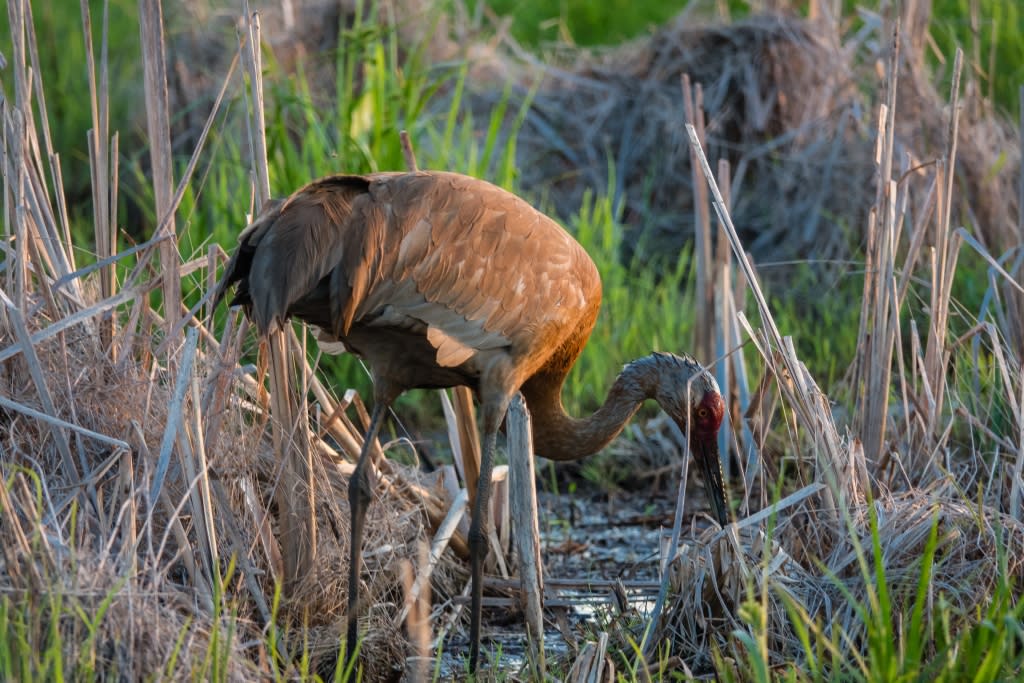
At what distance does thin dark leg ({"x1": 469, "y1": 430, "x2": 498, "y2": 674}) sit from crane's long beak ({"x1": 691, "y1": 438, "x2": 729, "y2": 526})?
2.41ft

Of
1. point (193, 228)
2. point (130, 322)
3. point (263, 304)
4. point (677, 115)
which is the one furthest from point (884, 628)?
point (677, 115)

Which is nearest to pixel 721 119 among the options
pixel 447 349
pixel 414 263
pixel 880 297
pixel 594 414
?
pixel 594 414

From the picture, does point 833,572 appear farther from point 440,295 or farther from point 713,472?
point 440,295

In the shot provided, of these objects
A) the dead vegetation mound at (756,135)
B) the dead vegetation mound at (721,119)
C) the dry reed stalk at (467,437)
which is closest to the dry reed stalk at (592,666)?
the dry reed stalk at (467,437)

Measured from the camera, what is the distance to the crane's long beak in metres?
4.56

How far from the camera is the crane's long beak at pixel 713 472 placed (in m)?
4.56

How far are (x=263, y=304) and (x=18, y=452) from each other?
2.55 ft

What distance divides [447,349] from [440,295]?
16 cm

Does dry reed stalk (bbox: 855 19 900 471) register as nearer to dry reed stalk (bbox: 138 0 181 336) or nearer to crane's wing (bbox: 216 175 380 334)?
crane's wing (bbox: 216 175 380 334)

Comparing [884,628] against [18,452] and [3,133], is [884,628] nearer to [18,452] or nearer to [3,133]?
[18,452]

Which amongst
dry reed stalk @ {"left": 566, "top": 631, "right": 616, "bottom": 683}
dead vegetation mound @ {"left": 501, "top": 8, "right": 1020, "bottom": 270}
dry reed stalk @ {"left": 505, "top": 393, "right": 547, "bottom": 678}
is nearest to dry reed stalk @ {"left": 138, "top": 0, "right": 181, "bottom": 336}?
dry reed stalk @ {"left": 505, "top": 393, "right": 547, "bottom": 678}

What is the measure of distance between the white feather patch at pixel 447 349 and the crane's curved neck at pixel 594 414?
75cm

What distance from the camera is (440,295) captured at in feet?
12.5

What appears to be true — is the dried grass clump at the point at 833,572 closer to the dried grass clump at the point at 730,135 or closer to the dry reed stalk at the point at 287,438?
the dry reed stalk at the point at 287,438
